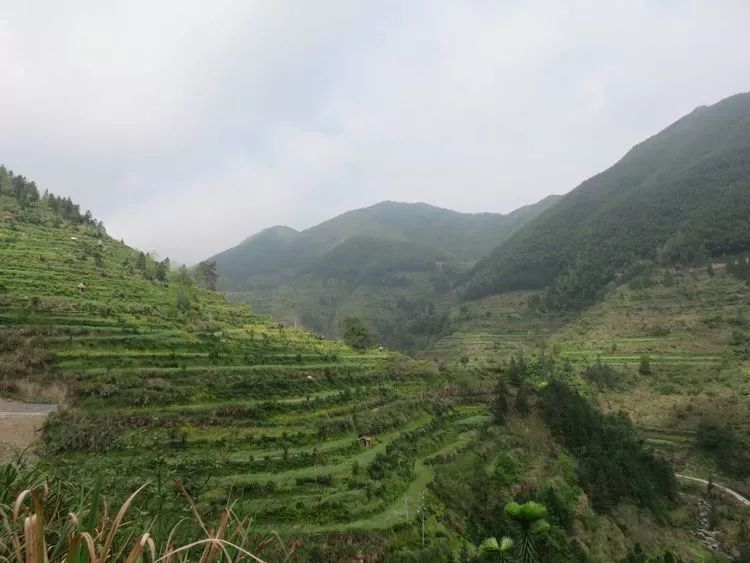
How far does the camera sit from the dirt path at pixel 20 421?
17734 millimetres

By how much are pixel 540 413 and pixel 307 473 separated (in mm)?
19663

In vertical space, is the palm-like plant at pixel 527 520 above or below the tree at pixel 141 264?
below

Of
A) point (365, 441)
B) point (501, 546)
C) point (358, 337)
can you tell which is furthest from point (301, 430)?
point (358, 337)

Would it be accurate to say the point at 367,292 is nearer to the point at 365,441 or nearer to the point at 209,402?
the point at 365,441

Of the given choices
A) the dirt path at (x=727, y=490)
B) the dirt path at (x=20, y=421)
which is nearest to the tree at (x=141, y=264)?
the dirt path at (x=20, y=421)

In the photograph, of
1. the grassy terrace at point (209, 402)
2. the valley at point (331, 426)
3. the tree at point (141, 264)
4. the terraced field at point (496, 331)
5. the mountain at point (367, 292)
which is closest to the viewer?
the valley at point (331, 426)

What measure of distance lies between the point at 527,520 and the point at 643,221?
114460 mm

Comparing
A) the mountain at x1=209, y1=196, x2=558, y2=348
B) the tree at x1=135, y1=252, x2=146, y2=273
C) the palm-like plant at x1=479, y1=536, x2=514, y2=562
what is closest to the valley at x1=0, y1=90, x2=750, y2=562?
the tree at x1=135, y1=252, x2=146, y2=273

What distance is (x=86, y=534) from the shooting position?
1.88 metres

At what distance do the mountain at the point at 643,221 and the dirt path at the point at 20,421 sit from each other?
288 feet

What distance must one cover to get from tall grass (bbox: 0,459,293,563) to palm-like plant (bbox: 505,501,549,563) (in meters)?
10.7

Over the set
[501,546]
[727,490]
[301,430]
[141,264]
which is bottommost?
[727,490]

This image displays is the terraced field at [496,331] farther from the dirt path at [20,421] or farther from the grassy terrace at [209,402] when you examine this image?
the dirt path at [20,421]

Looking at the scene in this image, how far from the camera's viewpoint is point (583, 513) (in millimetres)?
25391
